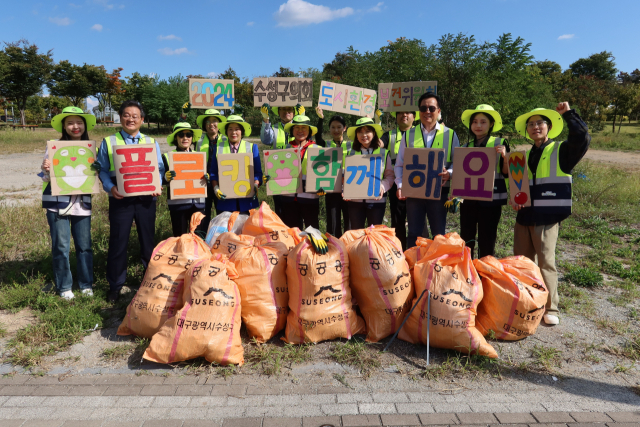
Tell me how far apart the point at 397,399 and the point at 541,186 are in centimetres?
247

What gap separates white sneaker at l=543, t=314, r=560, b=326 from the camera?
383 cm

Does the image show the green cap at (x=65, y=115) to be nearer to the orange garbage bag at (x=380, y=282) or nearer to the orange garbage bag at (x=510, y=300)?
the orange garbage bag at (x=380, y=282)

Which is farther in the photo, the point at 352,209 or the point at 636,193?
the point at 636,193

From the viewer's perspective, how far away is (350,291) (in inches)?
141

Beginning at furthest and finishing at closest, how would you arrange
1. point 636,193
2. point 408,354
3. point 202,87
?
point 636,193, point 202,87, point 408,354

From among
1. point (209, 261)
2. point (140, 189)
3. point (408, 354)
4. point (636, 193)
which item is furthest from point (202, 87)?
point (636, 193)

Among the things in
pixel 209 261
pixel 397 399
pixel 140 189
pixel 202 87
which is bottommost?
pixel 397 399

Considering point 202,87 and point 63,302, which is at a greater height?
point 202,87

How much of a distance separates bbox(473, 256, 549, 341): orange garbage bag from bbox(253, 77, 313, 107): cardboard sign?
3.36 meters

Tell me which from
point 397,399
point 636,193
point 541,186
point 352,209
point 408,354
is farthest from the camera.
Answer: point 636,193

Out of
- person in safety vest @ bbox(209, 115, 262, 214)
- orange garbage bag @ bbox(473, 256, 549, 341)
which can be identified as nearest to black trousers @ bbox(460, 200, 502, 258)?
orange garbage bag @ bbox(473, 256, 549, 341)

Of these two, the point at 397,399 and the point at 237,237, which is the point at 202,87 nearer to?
the point at 237,237

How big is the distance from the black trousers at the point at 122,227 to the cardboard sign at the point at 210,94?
179 centimetres

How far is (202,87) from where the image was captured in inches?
218
